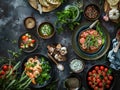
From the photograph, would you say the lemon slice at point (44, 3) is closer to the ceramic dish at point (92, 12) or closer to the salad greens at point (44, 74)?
the ceramic dish at point (92, 12)

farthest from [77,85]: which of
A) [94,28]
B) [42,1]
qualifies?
[42,1]

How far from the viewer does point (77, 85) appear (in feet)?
28.3

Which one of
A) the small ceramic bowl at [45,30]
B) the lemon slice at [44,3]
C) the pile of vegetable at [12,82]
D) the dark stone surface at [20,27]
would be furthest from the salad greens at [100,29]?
the pile of vegetable at [12,82]

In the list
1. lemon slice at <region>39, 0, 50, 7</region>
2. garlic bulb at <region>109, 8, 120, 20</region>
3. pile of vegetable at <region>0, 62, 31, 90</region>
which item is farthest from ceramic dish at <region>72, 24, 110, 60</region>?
pile of vegetable at <region>0, 62, 31, 90</region>

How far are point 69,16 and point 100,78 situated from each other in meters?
1.14

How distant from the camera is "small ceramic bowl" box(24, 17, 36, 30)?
29.3 ft

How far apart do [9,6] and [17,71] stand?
1140 millimetres

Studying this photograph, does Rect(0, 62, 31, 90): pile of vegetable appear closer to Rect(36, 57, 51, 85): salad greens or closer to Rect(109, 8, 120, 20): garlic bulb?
Rect(36, 57, 51, 85): salad greens

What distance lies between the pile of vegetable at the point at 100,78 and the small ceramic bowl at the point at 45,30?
3.15ft

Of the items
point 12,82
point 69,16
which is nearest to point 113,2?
point 69,16

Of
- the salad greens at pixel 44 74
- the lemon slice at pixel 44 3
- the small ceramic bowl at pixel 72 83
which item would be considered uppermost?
the lemon slice at pixel 44 3

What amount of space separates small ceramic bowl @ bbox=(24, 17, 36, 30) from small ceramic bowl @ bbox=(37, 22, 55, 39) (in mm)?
128

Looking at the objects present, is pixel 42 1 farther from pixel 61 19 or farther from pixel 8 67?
pixel 8 67

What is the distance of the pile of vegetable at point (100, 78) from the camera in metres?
8.59
